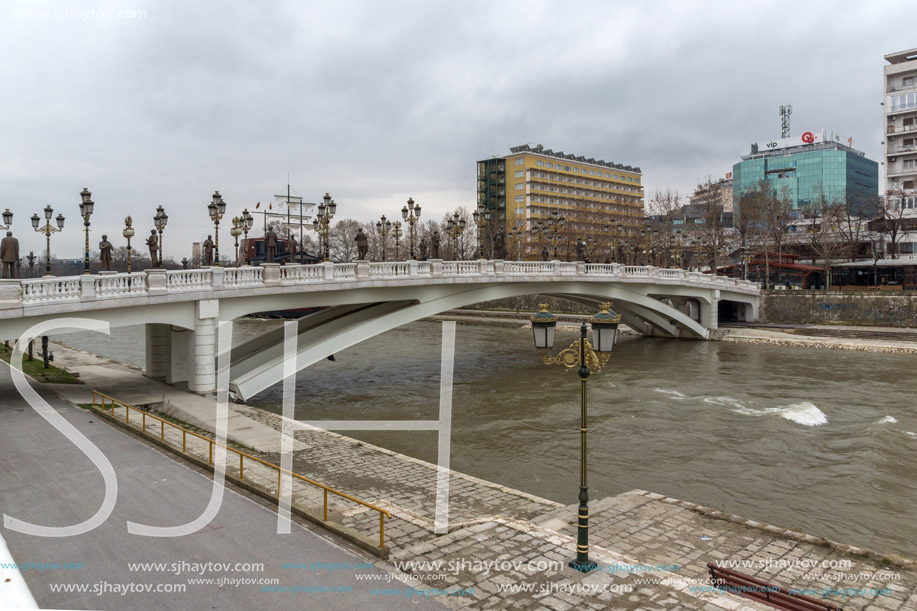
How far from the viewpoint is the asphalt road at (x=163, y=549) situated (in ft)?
25.2

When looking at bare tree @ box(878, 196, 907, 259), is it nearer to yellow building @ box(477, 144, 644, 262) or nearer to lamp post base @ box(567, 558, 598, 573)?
yellow building @ box(477, 144, 644, 262)

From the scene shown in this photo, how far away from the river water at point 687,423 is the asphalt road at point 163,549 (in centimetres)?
666

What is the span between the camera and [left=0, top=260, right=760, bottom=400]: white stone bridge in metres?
18.8

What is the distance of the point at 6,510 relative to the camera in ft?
34.6

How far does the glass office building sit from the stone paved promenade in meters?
103

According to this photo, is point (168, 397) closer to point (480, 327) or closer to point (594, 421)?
point (594, 421)

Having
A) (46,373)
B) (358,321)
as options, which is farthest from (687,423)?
(46,373)

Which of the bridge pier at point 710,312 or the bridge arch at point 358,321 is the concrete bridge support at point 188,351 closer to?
the bridge arch at point 358,321

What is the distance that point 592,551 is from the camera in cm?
909

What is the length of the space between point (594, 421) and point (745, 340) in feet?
94.7

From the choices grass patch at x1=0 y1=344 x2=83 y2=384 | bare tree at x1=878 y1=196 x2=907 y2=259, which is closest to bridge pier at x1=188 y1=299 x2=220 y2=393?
grass patch at x1=0 y1=344 x2=83 y2=384

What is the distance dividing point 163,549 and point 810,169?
12075 cm

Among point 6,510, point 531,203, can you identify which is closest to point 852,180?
point 531,203

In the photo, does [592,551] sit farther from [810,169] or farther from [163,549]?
[810,169]
